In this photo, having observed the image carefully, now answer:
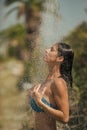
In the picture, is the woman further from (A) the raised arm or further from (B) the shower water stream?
(B) the shower water stream

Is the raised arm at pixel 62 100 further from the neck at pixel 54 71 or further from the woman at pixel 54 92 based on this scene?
the neck at pixel 54 71

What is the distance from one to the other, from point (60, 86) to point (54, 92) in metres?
0.09

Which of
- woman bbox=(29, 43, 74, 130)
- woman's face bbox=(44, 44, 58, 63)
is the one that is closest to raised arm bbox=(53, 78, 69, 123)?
woman bbox=(29, 43, 74, 130)

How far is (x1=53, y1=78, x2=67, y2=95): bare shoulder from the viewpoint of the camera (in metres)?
5.56

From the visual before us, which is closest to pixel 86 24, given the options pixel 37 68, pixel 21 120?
pixel 21 120

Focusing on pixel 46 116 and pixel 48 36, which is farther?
pixel 48 36

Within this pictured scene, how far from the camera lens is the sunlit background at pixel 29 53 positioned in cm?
896

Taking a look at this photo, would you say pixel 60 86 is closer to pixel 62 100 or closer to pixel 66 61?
pixel 62 100

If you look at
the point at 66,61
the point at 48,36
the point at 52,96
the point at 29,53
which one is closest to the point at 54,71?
the point at 66,61

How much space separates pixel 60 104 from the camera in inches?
219

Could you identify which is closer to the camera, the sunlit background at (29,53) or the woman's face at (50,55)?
the woman's face at (50,55)

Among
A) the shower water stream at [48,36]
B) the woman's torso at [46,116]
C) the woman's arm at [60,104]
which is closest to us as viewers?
the woman's arm at [60,104]

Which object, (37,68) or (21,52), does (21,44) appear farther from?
(37,68)

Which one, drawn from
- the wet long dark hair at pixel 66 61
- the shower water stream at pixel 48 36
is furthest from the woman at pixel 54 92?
the shower water stream at pixel 48 36
